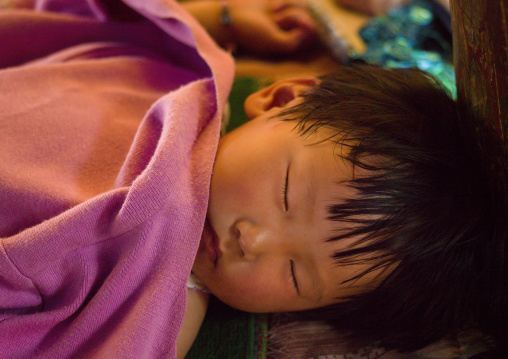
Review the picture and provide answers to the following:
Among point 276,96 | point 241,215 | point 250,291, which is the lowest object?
point 250,291

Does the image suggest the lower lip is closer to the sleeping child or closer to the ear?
the sleeping child

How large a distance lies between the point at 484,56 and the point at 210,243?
460 millimetres

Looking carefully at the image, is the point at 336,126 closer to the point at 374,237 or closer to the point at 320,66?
the point at 374,237

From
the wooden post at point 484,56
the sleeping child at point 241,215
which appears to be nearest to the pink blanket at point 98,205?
the sleeping child at point 241,215

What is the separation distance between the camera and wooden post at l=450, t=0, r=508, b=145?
509mm

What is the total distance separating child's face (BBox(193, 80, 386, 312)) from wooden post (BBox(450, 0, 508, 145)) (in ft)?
0.66

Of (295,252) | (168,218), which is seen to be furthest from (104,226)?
(295,252)

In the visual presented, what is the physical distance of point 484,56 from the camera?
558 millimetres

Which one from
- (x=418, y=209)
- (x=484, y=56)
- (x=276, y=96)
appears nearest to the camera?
(x=484, y=56)

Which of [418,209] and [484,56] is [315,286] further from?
[484,56]

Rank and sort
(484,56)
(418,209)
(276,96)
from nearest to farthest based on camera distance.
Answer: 1. (484,56)
2. (418,209)
3. (276,96)

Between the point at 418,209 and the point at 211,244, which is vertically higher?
the point at 418,209

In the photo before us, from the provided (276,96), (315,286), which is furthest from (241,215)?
(276,96)

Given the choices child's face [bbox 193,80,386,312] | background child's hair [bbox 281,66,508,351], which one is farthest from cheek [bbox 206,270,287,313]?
background child's hair [bbox 281,66,508,351]
